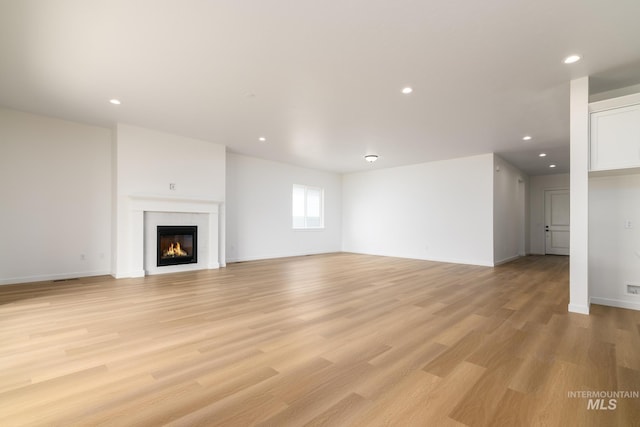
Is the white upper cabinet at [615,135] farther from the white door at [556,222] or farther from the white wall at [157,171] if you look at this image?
the white door at [556,222]

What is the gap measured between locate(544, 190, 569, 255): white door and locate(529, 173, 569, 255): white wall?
12cm

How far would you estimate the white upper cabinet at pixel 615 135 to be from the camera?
3125mm

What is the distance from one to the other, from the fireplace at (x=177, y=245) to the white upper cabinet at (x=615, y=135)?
676cm

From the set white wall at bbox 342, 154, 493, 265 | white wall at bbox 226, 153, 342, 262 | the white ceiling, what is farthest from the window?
the white ceiling

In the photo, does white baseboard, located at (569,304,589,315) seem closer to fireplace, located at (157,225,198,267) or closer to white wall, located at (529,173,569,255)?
fireplace, located at (157,225,198,267)

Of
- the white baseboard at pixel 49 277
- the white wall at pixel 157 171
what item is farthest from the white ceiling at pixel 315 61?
the white baseboard at pixel 49 277

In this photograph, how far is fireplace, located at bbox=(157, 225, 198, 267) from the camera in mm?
5859

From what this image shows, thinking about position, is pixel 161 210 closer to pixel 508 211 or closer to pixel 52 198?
pixel 52 198

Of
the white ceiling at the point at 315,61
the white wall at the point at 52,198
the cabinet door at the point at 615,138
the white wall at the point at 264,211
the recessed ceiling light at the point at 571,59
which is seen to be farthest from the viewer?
the white wall at the point at 264,211

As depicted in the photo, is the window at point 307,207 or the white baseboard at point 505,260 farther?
the window at point 307,207

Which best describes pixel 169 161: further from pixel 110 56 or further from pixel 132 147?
pixel 110 56

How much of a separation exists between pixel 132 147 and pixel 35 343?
3.93 metres

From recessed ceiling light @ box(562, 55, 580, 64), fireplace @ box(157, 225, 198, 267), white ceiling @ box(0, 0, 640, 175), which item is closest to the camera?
white ceiling @ box(0, 0, 640, 175)

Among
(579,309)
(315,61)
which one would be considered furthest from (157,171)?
(579,309)
